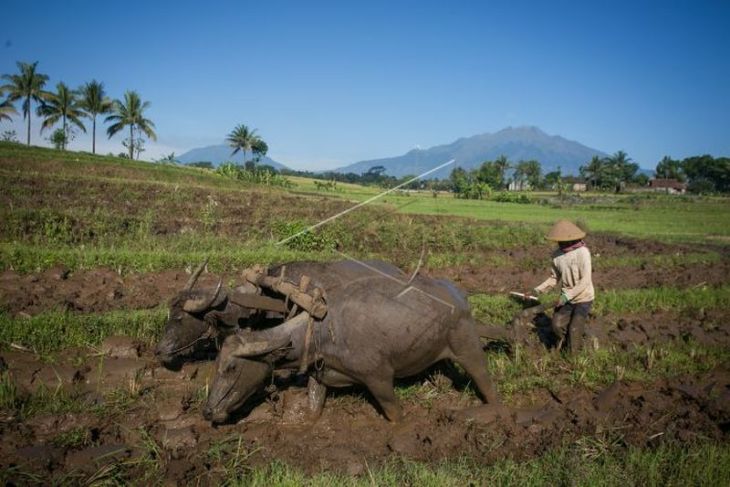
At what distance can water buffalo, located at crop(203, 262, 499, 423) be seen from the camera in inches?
208

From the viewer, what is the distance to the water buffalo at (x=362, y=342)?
529cm

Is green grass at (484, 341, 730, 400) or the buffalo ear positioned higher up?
the buffalo ear

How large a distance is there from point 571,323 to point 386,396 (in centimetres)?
347

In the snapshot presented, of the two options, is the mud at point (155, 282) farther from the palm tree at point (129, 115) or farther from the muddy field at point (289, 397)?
the palm tree at point (129, 115)

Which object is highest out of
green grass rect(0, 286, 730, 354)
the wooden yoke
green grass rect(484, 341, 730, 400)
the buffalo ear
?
the wooden yoke

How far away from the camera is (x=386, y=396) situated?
18.9 feet

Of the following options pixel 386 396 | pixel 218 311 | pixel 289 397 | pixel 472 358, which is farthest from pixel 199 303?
pixel 472 358

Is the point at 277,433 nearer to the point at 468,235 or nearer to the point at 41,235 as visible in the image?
the point at 41,235

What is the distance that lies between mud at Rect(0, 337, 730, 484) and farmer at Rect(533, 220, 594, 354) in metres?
1.15

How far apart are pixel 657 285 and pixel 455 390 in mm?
8840

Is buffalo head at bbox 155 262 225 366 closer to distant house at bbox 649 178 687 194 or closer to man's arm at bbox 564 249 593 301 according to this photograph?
man's arm at bbox 564 249 593 301

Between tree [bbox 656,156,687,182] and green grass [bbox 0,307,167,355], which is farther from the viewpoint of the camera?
tree [bbox 656,156,687,182]

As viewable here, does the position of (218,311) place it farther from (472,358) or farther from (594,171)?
(594,171)

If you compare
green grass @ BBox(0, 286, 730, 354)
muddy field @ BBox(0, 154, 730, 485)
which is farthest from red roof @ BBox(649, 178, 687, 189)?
green grass @ BBox(0, 286, 730, 354)
